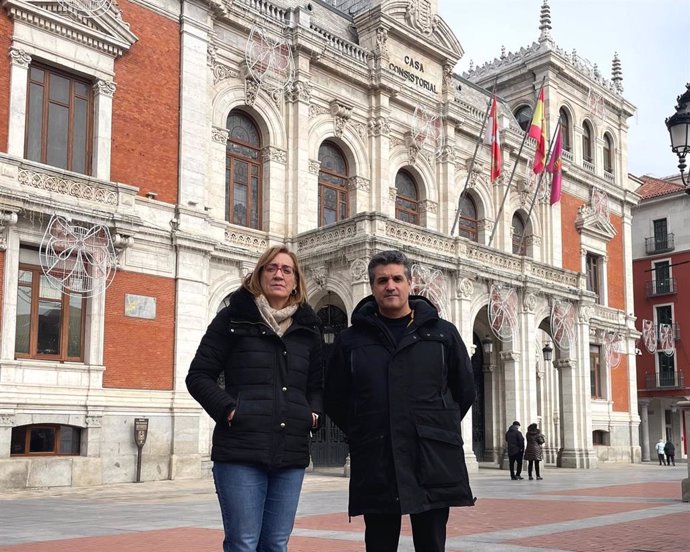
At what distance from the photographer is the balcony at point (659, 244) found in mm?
48688

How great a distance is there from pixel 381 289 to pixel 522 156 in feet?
102

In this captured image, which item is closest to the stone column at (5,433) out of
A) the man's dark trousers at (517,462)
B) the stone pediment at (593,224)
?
the man's dark trousers at (517,462)

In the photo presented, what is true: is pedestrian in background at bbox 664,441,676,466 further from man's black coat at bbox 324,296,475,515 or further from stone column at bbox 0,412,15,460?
man's black coat at bbox 324,296,475,515

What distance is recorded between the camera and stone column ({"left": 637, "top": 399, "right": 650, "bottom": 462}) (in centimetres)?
4531

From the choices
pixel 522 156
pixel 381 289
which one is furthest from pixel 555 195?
pixel 381 289

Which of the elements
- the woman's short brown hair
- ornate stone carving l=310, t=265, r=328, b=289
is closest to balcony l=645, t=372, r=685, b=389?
ornate stone carving l=310, t=265, r=328, b=289

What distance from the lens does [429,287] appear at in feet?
80.0

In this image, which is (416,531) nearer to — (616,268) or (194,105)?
(194,105)

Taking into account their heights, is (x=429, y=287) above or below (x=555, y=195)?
below

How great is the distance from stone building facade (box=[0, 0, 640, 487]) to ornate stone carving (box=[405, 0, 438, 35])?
12 centimetres

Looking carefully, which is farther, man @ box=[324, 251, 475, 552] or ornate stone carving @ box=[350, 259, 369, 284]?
ornate stone carving @ box=[350, 259, 369, 284]

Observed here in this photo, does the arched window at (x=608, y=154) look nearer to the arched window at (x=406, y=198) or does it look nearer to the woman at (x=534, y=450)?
the arched window at (x=406, y=198)

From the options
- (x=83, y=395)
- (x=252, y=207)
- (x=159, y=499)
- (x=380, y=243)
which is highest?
(x=252, y=207)

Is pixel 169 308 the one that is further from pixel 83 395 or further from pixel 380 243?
pixel 380 243
